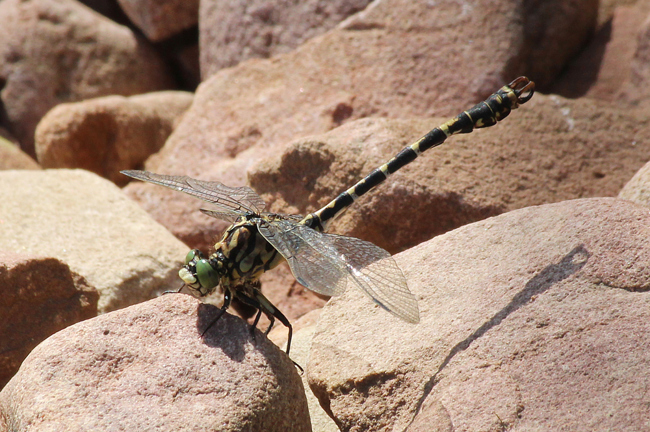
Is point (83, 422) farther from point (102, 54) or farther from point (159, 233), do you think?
point (102, 54)

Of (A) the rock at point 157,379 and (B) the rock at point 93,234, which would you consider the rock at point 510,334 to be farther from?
(B) the rock at point 93,234

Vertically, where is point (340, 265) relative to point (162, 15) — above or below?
below

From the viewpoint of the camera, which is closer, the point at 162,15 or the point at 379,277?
the point at 379,277

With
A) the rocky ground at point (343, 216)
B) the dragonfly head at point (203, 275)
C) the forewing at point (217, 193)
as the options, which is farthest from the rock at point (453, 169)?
the dragonfly head at point (203, 275)

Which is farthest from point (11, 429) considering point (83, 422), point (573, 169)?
point (573, 169)

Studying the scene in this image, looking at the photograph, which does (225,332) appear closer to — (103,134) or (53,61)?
(103,134)

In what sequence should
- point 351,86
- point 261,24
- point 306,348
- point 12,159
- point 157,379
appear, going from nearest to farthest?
1. point 157,379
2. point 306,348
3. point 351,86
4. point 12,159
5. point 261,24

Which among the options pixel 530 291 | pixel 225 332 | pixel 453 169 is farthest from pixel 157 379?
pixel 453 169
